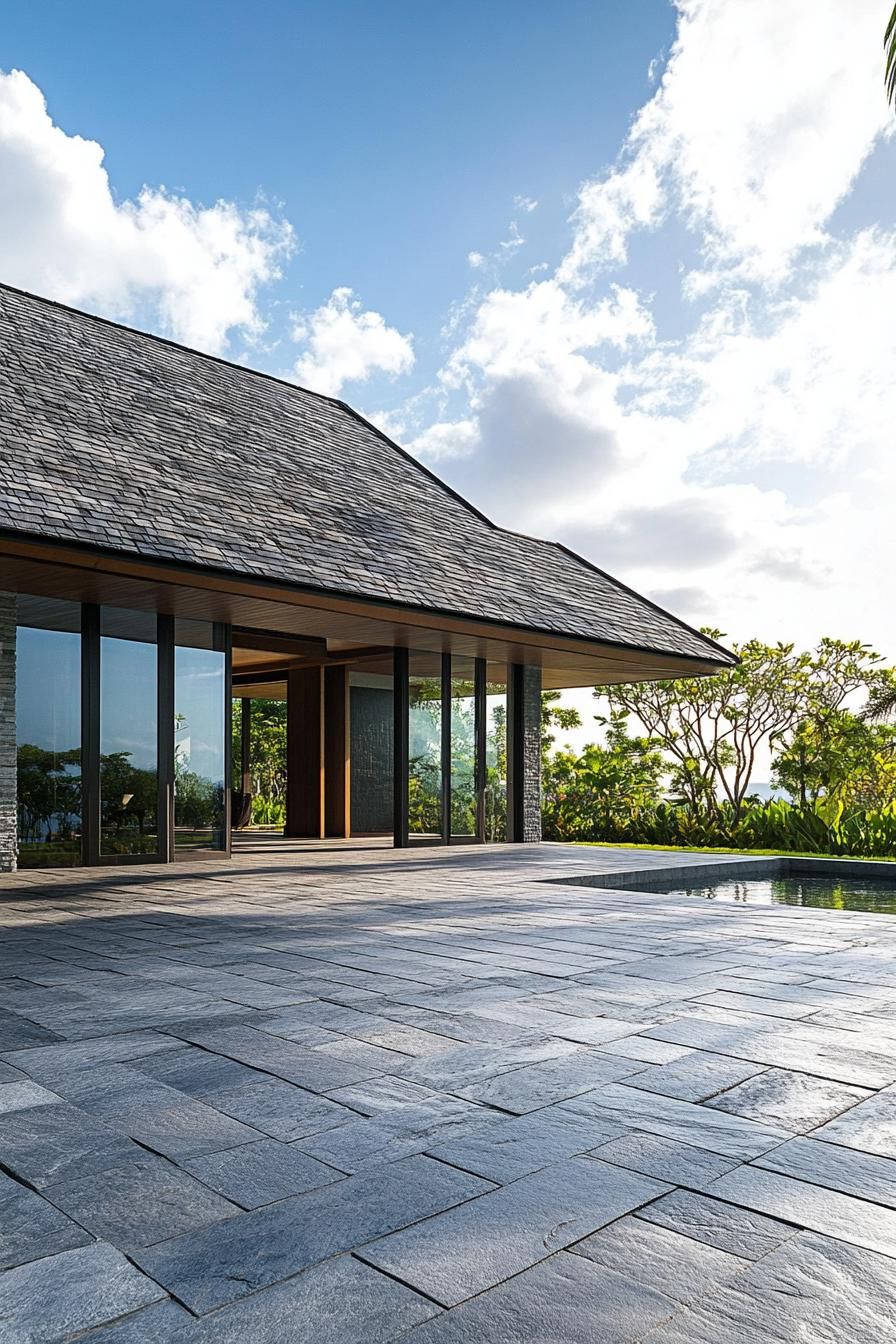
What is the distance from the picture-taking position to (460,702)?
51.8ft

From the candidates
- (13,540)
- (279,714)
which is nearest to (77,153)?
(13,540)

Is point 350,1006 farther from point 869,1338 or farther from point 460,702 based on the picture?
point 460,702

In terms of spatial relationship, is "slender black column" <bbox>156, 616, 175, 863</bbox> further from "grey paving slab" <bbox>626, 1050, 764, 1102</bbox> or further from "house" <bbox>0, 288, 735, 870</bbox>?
"grey paving slab" <bbox>626, 1050, 764, 1102</bbox>

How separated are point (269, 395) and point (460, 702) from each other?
569 centimetres

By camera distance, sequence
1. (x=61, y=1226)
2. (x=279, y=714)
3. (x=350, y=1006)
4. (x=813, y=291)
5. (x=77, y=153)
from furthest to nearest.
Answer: (x=279, y=714)
(x=813, y=291)
(x=77, y=153)
(x=350, y=1006)
(x=61, y=1226)

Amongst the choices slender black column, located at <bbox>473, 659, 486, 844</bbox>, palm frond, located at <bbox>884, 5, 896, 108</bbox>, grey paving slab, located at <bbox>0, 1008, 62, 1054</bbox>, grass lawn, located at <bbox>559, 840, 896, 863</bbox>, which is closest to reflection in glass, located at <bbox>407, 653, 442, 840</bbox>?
slender black column, located at <bbox>473, 659, 486, 844</bbox>

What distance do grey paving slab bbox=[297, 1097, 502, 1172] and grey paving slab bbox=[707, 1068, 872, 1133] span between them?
806 mm

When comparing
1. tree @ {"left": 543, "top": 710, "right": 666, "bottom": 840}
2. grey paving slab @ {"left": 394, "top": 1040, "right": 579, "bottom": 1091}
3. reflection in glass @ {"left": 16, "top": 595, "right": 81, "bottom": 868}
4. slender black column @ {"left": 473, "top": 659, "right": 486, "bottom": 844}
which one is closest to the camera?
grey paving slab @ {"left": 394, "top": 1040, "right": 579, "bottom": 1091}

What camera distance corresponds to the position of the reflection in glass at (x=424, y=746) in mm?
15289

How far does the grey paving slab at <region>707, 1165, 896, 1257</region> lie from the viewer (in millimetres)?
2455

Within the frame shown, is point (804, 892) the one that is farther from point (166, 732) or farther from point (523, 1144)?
point (523, 1144)

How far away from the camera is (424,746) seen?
15.4m

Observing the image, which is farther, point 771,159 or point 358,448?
point 358,448

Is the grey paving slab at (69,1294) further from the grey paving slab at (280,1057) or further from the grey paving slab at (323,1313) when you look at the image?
the grey paving slab at (280,1057)
